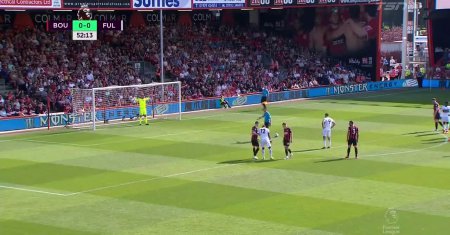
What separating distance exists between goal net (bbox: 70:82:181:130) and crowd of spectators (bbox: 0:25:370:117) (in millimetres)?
→ 1617

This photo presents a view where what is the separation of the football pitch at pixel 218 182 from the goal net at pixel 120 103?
242 centimetres

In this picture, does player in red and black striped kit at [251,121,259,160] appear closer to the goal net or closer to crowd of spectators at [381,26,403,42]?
the goal net

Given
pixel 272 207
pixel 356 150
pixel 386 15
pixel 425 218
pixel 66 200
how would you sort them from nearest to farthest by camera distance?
pixel 425 218, pixel 272 207, pixel 66 200, pixel 356 150, pixel 386 15

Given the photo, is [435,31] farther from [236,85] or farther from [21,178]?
[21,178]

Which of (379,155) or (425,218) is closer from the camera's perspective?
(425,218)

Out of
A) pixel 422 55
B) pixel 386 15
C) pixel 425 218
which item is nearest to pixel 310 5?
pixel 422 55

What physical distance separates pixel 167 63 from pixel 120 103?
11.0 m

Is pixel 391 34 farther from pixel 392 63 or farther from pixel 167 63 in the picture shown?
pixel 167 63

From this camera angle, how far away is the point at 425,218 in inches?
913

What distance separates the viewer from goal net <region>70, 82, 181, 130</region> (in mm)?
47375

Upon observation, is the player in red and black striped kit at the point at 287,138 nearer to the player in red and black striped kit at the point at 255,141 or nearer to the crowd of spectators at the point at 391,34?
the player in red and black striped kit at the point at 255,141

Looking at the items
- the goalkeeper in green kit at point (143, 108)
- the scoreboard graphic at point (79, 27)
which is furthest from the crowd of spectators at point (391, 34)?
the goalkeeper in green kit at point (143, 108)

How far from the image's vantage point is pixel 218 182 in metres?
29.2

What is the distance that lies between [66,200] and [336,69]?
48630 millimetres
